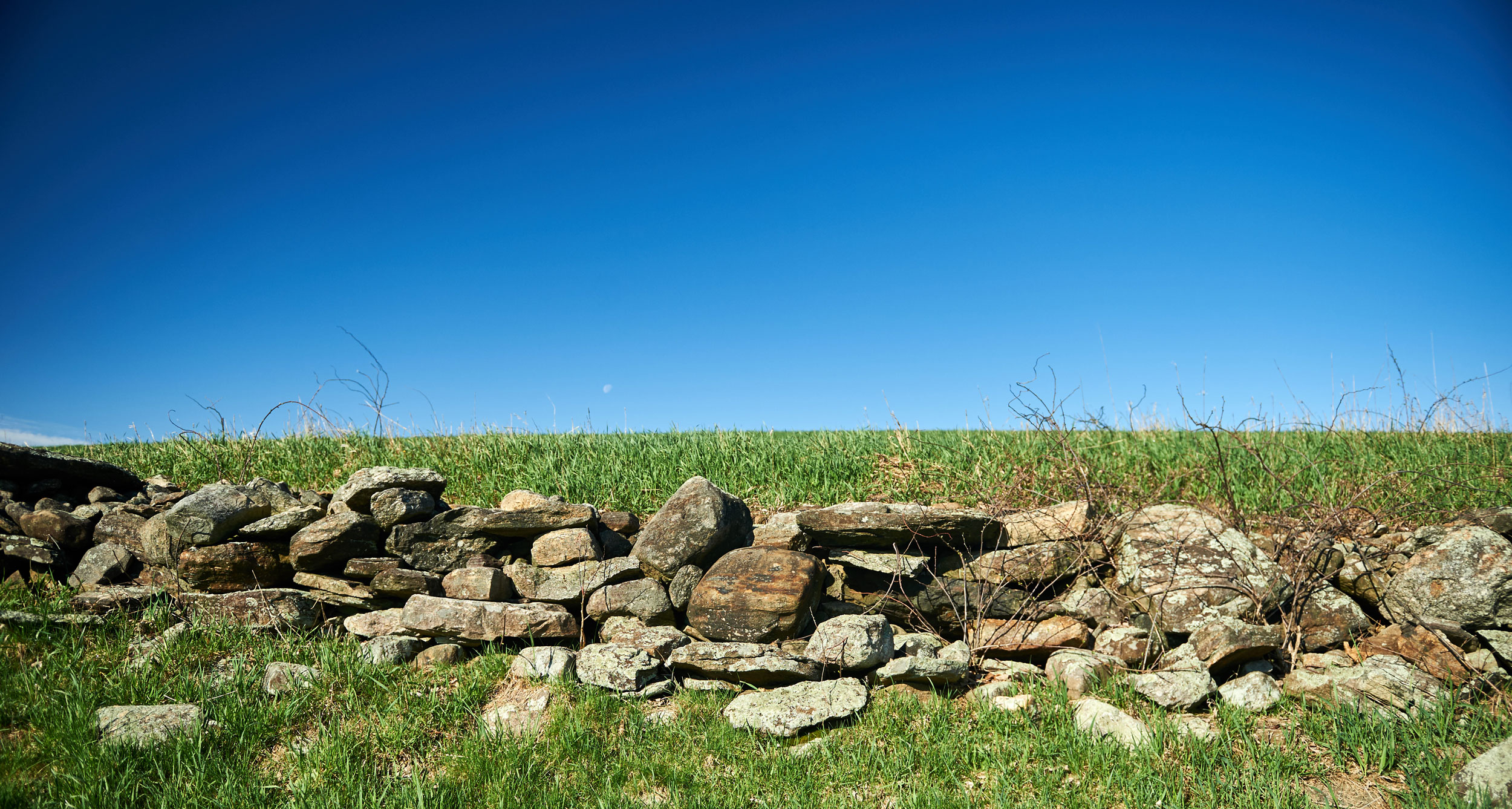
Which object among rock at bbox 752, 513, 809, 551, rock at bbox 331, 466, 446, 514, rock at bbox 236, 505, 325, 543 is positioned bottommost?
rock at bbox 752, 513, 809, 551

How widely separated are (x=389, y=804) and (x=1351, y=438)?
10673mm

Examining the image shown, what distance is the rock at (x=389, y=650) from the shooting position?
17.0ft

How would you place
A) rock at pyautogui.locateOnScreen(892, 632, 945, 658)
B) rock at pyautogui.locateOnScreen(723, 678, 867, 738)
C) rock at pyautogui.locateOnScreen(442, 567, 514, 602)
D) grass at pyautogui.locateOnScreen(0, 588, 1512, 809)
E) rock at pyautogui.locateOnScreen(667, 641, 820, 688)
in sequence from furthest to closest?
rock at pyautogui.locateOnScreen(442, 567, 514, 602)
rock at pyautogui.locateOnScreen(892, 632, 945, 658)
rock at pyautogui.locateOnScreen(667, 641, 820, 688)
rock at pyautogui.locateOnScreen(723, 678, 867, 738)
grass at pyautogui.locateOnScreen(0, 588, 1512, 809)

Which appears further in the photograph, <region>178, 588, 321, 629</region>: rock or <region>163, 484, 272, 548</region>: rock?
<region>163, 484, 272, 548</region>: rock

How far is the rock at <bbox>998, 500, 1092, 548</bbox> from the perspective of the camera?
6105mm

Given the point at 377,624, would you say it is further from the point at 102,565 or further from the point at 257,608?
the point at 102,565

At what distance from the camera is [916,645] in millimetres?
5508

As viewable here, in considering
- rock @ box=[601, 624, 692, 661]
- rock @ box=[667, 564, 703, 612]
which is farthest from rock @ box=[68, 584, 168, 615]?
rock @ box=[667, 564, 703, 612]

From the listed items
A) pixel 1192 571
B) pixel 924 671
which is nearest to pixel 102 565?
pixel 924 671

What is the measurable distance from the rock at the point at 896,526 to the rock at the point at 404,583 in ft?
9.07

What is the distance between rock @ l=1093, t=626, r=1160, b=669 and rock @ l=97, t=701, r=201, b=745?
5.72 m

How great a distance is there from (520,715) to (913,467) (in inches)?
169

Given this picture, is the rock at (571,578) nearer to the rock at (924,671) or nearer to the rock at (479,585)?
the rock at (479,585)

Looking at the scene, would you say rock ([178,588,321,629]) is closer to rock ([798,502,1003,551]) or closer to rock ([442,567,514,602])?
rock ([442,567,514,602])
